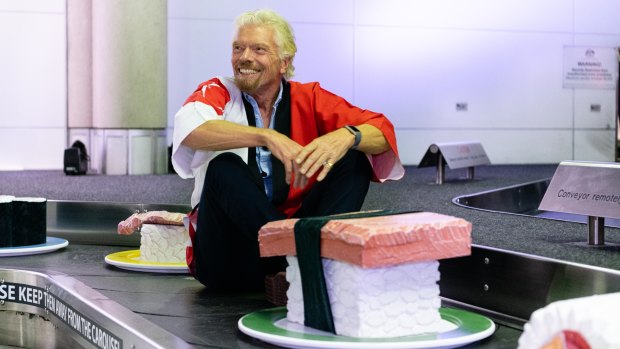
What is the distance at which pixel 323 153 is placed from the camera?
8.87 ft

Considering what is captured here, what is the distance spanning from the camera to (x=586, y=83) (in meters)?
9.04

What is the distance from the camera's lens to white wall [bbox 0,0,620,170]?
7.49 meters

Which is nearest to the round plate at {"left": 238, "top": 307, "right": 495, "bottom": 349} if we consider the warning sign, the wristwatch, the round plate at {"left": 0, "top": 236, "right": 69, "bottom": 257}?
the wristwatch

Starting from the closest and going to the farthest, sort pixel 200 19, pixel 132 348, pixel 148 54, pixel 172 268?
1. pixel 132 348
2. pixel 172 268
3. pixel 148 54
4. pixel 200 19

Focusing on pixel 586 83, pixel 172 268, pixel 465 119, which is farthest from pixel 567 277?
pixel 586 83

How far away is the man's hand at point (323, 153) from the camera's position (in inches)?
106

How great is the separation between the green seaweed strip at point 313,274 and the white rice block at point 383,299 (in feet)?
0.06

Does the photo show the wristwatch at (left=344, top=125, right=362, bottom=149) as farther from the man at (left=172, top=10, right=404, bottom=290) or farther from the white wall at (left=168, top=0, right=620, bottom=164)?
the white wall at (left=168, top=0, right=620, bottom=164)

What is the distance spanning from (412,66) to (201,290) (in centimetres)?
559

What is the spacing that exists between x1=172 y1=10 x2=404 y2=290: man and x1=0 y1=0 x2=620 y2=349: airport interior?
0.19 m

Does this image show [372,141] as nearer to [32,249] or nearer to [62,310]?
[62,310]

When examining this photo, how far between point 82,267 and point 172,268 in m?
0.41

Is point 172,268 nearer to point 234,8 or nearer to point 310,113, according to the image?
point 310,113

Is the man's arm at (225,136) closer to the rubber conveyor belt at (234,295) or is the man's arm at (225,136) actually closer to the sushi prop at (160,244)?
the rubber conveyor belt at (234,295)
